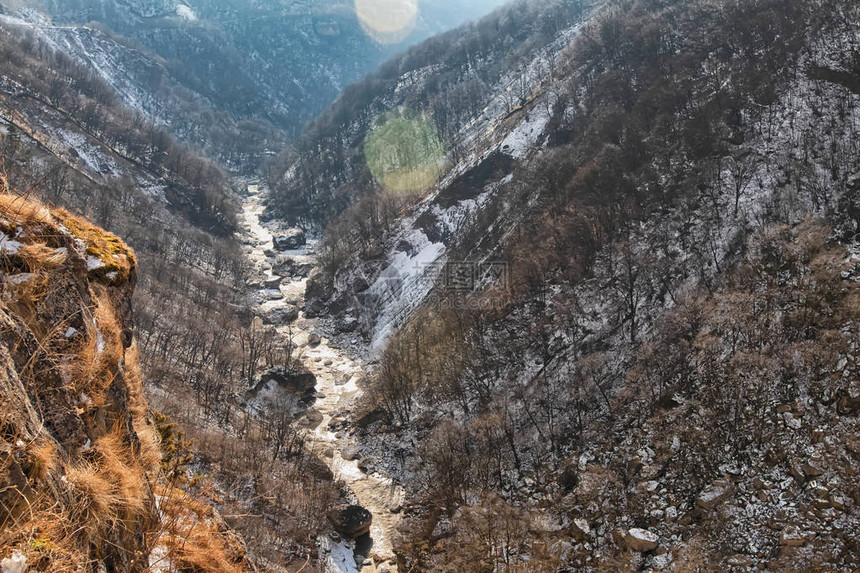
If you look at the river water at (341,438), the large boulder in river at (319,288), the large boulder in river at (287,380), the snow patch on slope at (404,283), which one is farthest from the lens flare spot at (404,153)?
the large boulder in river at (287,380)

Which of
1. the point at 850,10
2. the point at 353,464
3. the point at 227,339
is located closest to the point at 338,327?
the point at 227,339

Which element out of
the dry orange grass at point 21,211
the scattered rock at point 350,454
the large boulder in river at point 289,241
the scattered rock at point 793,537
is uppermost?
the dry orange grass at point 21,211

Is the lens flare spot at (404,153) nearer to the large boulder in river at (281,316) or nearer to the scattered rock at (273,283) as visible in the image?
the scattered rock at (273,283)

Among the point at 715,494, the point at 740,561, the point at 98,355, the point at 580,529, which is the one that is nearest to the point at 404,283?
the point at 580,529

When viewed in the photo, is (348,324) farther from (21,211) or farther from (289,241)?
(21,211)

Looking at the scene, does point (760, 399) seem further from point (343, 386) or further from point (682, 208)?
point (343, 386)

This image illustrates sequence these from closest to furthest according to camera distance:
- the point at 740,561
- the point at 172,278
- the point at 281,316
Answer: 1. the point at 740,561
2. the point at 281,316
3. the point at 172,278

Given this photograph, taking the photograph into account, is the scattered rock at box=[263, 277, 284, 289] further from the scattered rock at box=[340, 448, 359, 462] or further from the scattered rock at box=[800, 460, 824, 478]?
the scattered rock at box=[800, 460, 824, 478]

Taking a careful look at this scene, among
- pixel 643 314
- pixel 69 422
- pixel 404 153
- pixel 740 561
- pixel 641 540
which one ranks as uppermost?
pixel 404 153
